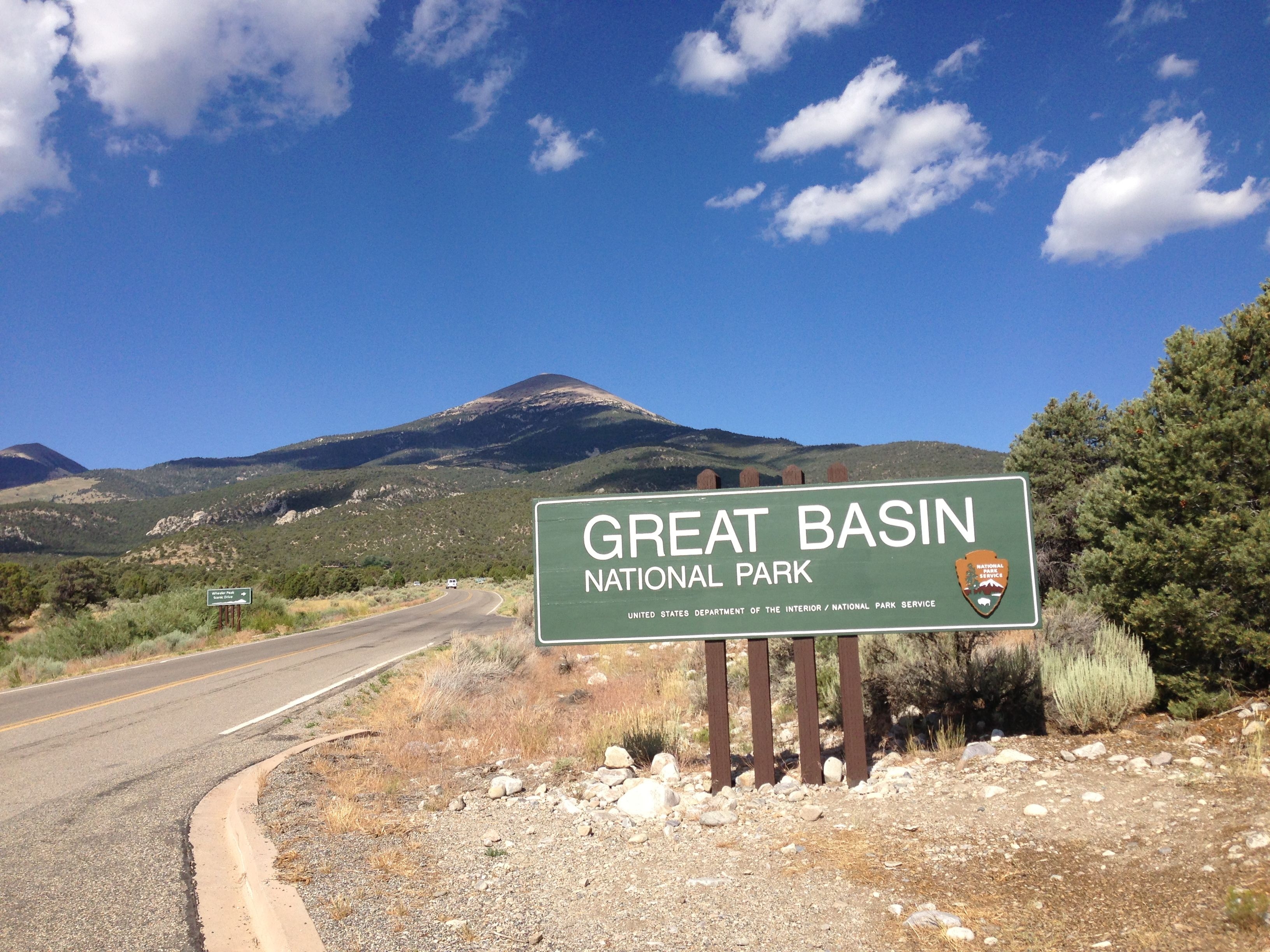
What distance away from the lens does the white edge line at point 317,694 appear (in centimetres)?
1029

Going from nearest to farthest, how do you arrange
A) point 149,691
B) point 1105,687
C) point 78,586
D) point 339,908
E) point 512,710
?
point 339,908
point 1105,687
point 512,710
point 149,691
point 78,586

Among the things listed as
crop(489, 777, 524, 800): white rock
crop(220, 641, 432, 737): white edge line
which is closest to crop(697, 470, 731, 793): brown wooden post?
crop(489, 777, 524, 800): white rock

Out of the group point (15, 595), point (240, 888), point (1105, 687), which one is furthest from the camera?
point (15, 595)

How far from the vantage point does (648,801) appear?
5.98m

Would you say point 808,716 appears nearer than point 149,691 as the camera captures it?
Yes

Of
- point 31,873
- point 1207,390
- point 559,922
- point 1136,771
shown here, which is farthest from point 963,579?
point 31,873

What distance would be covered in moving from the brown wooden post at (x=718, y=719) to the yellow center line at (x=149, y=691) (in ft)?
32.3

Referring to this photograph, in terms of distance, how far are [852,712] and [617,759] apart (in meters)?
2.21

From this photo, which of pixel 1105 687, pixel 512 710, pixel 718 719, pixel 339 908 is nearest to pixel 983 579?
pixel 1105 687

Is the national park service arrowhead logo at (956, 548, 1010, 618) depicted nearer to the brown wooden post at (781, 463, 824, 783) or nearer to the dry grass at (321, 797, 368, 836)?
the brown wooden post at (781, 463, 824, 783)

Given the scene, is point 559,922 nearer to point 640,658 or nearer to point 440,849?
point 440,849

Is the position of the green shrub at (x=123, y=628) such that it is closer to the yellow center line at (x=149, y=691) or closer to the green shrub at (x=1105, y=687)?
the yellow center line at (x=149, y=691)

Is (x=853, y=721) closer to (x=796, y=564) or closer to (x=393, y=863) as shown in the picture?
(x=796, y=564)

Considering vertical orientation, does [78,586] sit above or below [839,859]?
above
